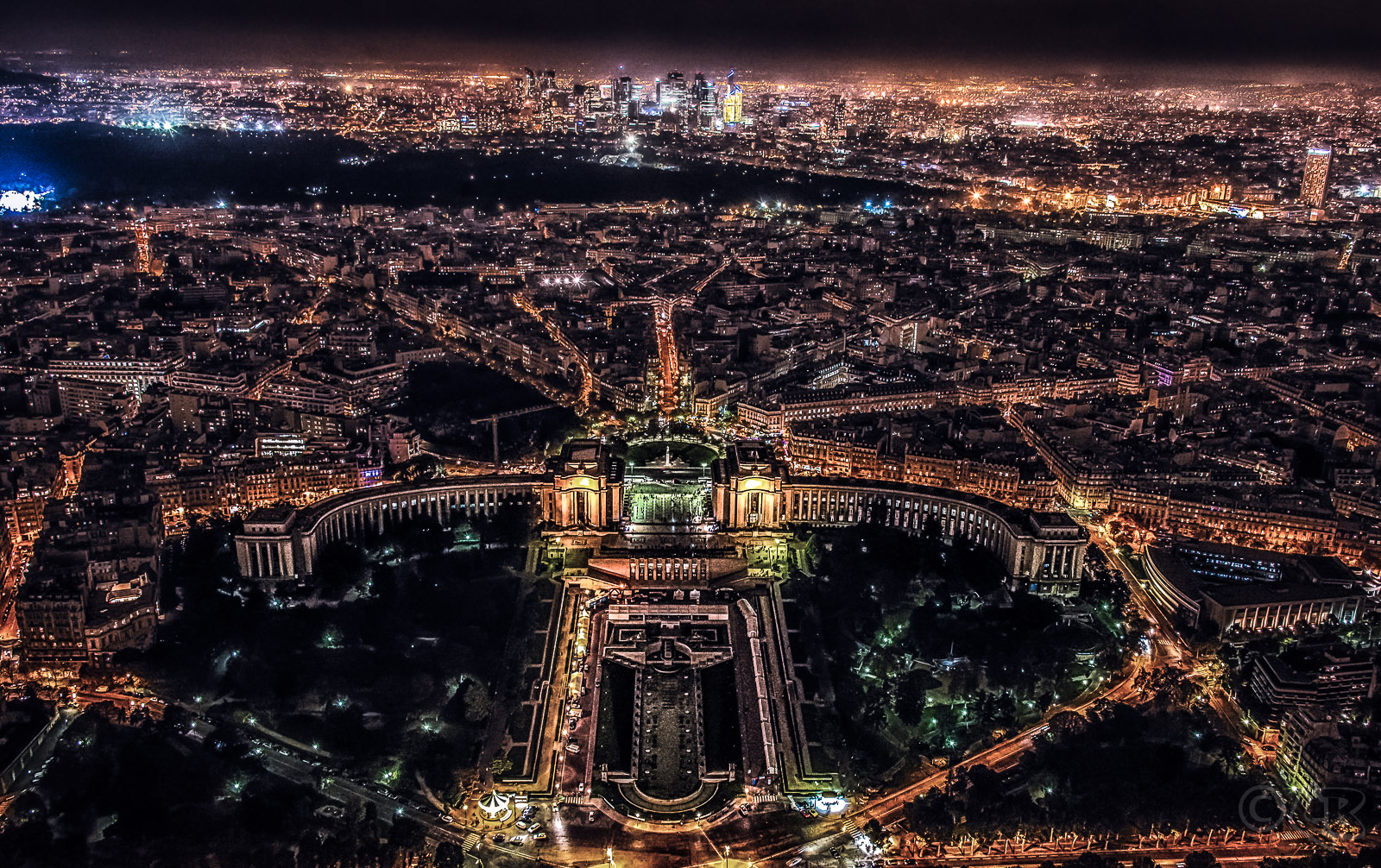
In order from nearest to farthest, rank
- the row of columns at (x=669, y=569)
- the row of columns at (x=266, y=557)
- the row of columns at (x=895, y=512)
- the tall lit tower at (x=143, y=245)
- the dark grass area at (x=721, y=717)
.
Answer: the dark grass area at (x=721, y=717) → the row of columns at (x=266, y=557) → the row of columns at (x=669, y=569) → the row of columns at (x=895, y=512) → the tall lit tower at (x=143, y=245)

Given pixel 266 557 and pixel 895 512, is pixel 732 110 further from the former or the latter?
pixel 266 557

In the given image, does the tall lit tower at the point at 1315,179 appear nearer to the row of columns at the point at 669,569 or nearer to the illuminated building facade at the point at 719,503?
the illuminated building facade at the point at 719,503

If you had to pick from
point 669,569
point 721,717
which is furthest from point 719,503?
point 721,717

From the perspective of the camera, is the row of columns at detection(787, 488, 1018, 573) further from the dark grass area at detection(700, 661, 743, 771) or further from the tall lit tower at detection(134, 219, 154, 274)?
the tall lit tower at detection(134, 219, 154, 274)

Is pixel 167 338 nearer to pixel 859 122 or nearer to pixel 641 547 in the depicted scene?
pixel 641 547

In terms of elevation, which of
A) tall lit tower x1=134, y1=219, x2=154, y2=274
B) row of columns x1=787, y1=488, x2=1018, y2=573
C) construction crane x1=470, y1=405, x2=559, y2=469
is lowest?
row of columns x1=787, y1=488, x2=1018, y2=573

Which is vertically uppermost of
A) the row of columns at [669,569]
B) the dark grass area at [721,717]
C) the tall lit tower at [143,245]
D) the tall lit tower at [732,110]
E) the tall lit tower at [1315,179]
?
the tall lit tower at [732,110]

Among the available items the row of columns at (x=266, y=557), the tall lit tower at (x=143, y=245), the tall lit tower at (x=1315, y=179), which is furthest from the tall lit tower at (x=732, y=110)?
the row of columns at (x=266, y=557)

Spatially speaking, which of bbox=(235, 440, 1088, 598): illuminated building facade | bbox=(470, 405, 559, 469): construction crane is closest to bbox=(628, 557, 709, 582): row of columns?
bbox=(235, 440, 1088, 598): illuminated building facade

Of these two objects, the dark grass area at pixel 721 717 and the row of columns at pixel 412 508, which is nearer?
the dark grass area at pixel 721 717
